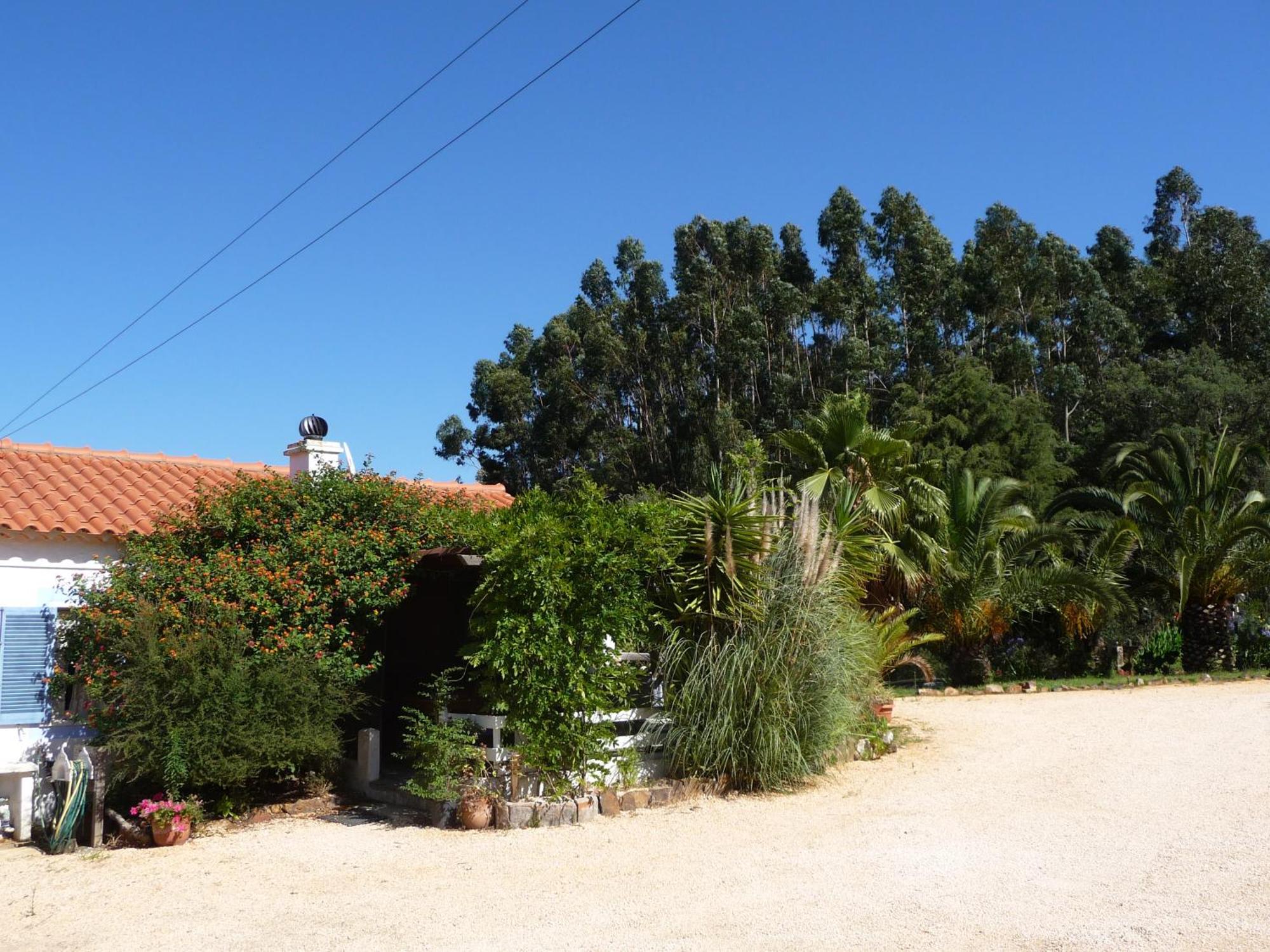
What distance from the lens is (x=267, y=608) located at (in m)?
9.80

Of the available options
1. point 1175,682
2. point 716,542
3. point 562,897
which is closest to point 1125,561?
point 1175,682

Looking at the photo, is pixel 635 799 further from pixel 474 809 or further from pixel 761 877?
pixel 761 877

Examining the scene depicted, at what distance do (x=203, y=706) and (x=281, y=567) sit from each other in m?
1.45

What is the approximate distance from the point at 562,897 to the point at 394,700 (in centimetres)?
624

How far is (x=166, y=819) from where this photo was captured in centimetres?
901

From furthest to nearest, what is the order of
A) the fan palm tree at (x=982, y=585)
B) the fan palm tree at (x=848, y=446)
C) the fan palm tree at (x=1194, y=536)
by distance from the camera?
1. the fan palm tree at (x=1194, y=536)
2. the fan palm tree at (x=982, y=585)
3. the fan palm tree at (x=848, y=446)

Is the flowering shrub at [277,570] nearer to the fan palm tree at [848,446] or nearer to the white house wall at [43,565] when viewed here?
the white house wall at [43,565]

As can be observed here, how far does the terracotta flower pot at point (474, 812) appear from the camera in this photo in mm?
9172

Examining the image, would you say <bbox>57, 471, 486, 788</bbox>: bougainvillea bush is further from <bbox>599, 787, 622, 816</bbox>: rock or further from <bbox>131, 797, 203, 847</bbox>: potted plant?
<bbox>599, 787, 622, 816</bbox>: rock

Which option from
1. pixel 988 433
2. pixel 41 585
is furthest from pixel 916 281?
pixel 41 585

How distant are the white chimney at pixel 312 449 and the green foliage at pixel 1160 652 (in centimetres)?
1707

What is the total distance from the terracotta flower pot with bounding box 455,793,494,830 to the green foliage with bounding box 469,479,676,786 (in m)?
0.53

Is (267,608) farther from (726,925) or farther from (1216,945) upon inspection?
(1216,945)

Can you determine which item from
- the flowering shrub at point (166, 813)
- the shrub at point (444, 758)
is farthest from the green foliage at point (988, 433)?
the flowering shrub at point (166, 813)
